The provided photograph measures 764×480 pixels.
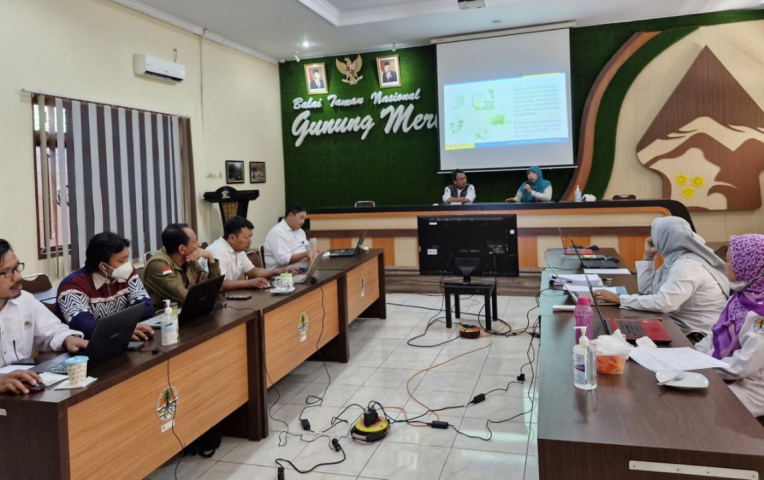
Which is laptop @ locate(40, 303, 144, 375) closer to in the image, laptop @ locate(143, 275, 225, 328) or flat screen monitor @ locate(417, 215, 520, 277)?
laptop @ locate(143, 275, 225, 328)

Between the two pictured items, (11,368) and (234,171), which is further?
(234,171)

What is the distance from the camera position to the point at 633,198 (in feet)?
21.4

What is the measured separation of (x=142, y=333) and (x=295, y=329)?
1.28 metres

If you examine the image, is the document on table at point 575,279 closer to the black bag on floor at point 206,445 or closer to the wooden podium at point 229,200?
the black bag on floor at point 206,445

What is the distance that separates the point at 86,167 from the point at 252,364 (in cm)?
349

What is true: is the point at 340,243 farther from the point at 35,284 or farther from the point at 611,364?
the point at 611,364

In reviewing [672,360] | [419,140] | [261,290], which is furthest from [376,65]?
[672,360]

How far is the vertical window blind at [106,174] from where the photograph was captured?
5039 millimetres

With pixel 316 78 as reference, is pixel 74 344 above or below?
below

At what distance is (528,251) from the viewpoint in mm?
6457

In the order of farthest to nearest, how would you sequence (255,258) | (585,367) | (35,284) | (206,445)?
1. (255,258)
2. (35,284)
3. (206,445)
4. (585,367)

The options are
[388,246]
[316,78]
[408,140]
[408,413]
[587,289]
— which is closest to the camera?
[587,289]

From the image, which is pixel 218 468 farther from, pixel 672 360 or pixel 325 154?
pixel 325 154

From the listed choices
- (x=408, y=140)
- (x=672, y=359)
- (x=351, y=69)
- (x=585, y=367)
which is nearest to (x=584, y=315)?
(x=672, y=359)
